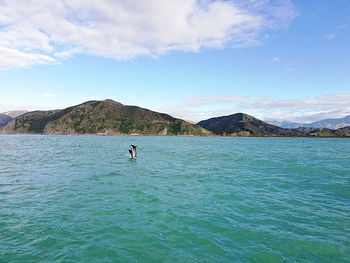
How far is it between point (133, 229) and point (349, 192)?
22.6 m

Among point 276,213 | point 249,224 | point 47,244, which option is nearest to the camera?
point 47,244

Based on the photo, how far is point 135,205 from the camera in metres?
16.2

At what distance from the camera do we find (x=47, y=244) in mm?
10203

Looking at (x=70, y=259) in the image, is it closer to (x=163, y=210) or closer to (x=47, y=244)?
(x=47, y=244)

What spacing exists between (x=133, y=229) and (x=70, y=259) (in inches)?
148

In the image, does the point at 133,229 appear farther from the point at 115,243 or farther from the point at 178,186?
the point at 178,186

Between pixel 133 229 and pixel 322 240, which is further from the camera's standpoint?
pixel 133 229

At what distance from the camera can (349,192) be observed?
21203 millimetres

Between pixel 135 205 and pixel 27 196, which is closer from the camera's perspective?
pixel 135 205

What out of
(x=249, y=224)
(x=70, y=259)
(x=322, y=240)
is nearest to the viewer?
(x=70, y=259)

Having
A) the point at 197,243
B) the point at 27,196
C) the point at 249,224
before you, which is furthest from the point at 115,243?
the point at 27,196

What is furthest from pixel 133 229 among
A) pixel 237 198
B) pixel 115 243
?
pixel 237 198

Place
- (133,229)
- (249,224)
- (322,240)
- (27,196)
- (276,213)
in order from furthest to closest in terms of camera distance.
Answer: (27,196), (276,213), (249,224), (133,229), (322,240)

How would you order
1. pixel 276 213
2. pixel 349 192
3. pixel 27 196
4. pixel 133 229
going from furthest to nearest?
pixel 349 192
pixel 27 196
pixel 276 213
pixel 133 229
